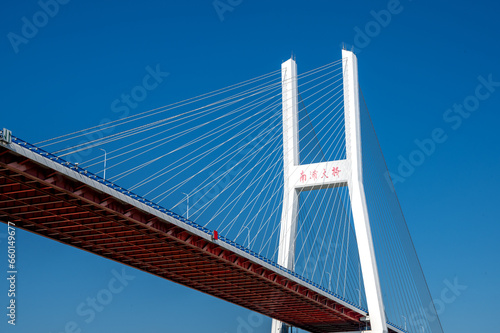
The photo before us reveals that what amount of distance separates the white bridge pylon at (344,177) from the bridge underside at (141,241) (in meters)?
3.00

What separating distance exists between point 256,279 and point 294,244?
384 centimetres

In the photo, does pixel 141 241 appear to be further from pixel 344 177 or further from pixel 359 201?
pixel 344 177

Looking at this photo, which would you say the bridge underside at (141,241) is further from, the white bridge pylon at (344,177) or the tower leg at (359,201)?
the tower leg at (359,201)

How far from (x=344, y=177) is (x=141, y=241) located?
13467 millimetres

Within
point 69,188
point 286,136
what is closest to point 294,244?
point 286,136

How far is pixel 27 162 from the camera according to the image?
25.4 meters

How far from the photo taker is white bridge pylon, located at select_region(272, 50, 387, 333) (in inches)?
1623

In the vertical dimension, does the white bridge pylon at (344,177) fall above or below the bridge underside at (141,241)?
above

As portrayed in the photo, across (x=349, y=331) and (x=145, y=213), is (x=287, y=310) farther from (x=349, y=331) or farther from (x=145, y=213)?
(x=145, y=213)

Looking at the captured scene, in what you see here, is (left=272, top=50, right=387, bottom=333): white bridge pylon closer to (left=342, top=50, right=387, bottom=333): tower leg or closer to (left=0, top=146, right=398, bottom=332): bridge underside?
(left=342, top=50, right=387, bottom=333): tower leg

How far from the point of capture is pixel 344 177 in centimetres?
4234

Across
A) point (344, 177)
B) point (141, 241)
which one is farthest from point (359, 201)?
point (141, 241)

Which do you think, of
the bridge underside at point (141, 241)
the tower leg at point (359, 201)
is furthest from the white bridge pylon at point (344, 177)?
the bridge underside at point (141, 241)

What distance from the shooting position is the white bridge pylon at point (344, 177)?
41.2m
